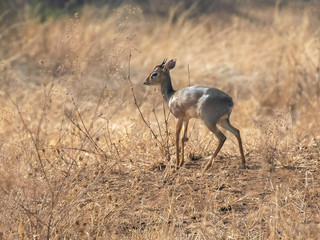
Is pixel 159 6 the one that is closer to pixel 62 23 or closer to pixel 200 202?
pixel 62 23

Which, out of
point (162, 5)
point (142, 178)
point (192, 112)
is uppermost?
point (192, 112)

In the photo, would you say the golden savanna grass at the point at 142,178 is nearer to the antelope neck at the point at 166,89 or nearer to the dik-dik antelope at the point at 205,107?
the antelope neck at the point at 166,89

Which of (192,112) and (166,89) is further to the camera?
(166,89)

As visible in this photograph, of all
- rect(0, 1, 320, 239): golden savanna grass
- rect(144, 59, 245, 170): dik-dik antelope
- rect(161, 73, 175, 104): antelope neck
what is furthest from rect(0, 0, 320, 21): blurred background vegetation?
rect(144, 59, 245, 170): dik-dik antelope

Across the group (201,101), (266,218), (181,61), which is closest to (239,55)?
(181,61)

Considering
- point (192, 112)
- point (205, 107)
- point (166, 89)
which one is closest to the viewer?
point (205, 107)

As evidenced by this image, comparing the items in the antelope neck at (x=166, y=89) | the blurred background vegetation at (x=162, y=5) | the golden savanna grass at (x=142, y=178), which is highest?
the antelope neck at (x=166, y=89)

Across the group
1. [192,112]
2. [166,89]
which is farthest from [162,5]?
[192,112]

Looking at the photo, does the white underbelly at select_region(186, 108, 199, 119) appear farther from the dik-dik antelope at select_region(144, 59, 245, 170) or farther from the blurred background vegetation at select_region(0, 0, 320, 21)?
the blurred background vegetation at select_region(0, 0, 320, 21)

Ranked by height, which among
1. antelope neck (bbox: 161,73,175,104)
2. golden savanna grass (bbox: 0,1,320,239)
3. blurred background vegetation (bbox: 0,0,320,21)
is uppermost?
antelope neck (bbox: 161,73,175,104)

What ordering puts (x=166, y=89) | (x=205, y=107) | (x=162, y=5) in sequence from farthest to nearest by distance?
(x=162, y=5), (x=166, y=89), (x=205, y=107)

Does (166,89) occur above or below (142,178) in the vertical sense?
above

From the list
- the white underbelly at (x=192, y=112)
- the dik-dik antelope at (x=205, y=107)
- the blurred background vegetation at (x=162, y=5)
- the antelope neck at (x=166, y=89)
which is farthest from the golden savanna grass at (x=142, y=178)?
the blurred background vegetation at (x=162, y=5)

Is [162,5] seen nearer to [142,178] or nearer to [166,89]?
[166,89]
